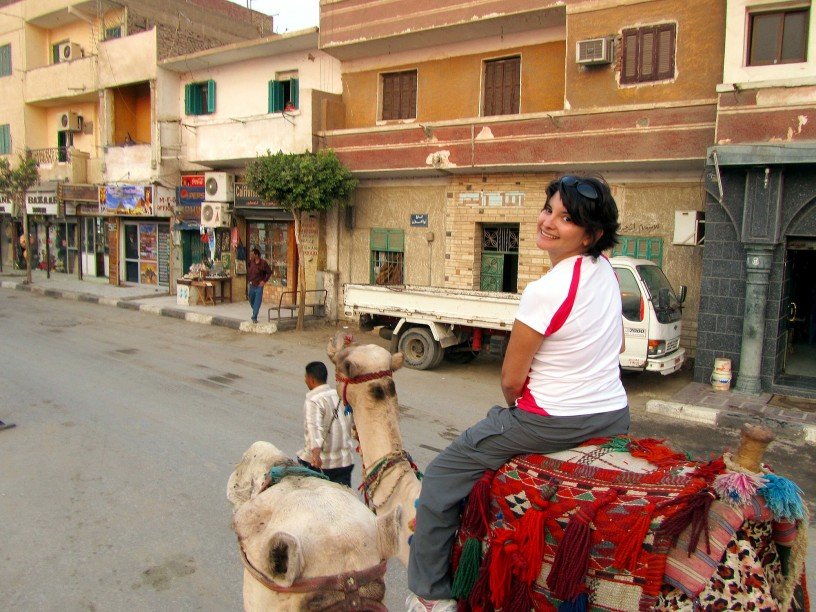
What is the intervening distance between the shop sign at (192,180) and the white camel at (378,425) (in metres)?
18.7

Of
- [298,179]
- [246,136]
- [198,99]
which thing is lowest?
[298,179]

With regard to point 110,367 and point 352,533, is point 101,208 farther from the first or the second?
point 352,533

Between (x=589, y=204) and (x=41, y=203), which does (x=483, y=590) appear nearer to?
(x=589, y=204)

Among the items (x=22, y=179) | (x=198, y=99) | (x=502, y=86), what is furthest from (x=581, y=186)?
(x=22, y=179)

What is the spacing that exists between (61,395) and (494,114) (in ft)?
34.8

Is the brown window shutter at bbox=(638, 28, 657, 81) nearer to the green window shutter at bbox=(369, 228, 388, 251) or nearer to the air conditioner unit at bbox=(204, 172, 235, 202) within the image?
the green window shutter at bbox=(369, 228, 388, 251)

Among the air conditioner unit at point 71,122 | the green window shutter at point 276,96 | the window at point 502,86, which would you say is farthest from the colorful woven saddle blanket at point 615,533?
the air conditioner unit at point 71,122

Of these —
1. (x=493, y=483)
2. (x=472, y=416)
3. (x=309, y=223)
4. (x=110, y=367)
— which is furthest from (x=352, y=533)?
(x=309, y=223)

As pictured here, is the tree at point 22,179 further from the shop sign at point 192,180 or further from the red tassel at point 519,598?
the red tassel at point 519,598

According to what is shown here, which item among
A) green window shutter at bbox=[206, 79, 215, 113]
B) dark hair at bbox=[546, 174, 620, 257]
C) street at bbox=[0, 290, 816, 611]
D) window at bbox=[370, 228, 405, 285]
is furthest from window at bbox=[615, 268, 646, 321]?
green window shutter at bbox=[206, 79, 215, 113]

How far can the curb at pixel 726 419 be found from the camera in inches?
330

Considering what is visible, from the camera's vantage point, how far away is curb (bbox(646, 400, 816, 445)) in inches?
330

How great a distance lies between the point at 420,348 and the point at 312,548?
10.0 metres

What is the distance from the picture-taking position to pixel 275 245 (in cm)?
1992
